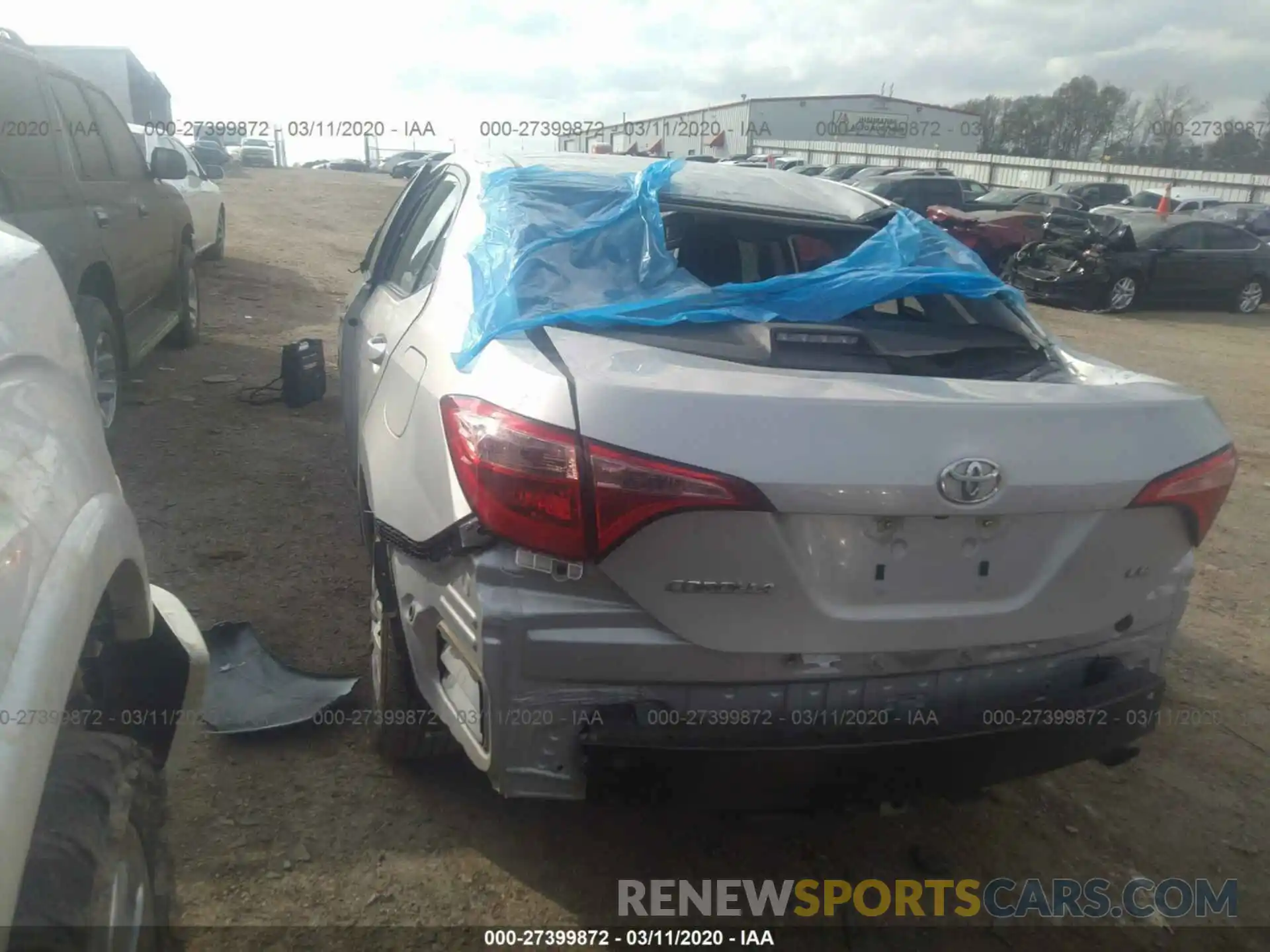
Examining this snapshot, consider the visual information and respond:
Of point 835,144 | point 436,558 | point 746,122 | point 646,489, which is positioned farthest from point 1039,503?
point 746,122

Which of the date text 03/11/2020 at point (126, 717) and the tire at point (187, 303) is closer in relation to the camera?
the date text 03/11/2020 at point (126, 717)

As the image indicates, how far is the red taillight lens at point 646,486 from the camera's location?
1.77m

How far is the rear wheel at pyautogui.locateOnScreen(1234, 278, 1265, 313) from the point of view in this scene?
15.1 metres

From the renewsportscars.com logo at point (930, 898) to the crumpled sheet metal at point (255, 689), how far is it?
3.86 ft

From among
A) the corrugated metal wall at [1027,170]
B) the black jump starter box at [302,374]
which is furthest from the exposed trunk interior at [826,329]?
the corrugated metal wall at [1027,170]

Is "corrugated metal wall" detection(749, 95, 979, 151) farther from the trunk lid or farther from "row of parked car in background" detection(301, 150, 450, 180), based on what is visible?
the trunk lid

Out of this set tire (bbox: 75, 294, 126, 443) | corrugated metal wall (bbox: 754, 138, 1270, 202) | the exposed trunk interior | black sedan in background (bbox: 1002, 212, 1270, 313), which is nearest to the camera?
the exposed trunk interior

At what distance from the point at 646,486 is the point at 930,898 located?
4.91ft

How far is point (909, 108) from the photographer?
190 feet

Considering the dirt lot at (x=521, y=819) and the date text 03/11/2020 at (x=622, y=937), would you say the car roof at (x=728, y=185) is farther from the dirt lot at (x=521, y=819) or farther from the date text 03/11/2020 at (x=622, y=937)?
the date text 03/11/2020 at (x=622, y=937)

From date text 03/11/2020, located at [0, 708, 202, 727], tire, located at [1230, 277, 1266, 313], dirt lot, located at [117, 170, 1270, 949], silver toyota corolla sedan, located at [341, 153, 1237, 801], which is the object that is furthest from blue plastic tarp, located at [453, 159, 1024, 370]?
tire, located at [1230, 277, 1266, 313]

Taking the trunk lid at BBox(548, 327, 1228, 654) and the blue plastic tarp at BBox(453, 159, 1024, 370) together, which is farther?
the blue plastic tarp at BBox(453, 159, 1024, 370)

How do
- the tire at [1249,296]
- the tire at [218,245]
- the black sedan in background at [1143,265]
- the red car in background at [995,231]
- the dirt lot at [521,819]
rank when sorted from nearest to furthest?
the dirt lot at [521,819], the tire at [218,245], the black sedan in background at [1143,265], the tire at [1249,296], the red car in background at [995,231]

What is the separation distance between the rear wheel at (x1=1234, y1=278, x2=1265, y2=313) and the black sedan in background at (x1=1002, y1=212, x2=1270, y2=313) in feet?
0.04
